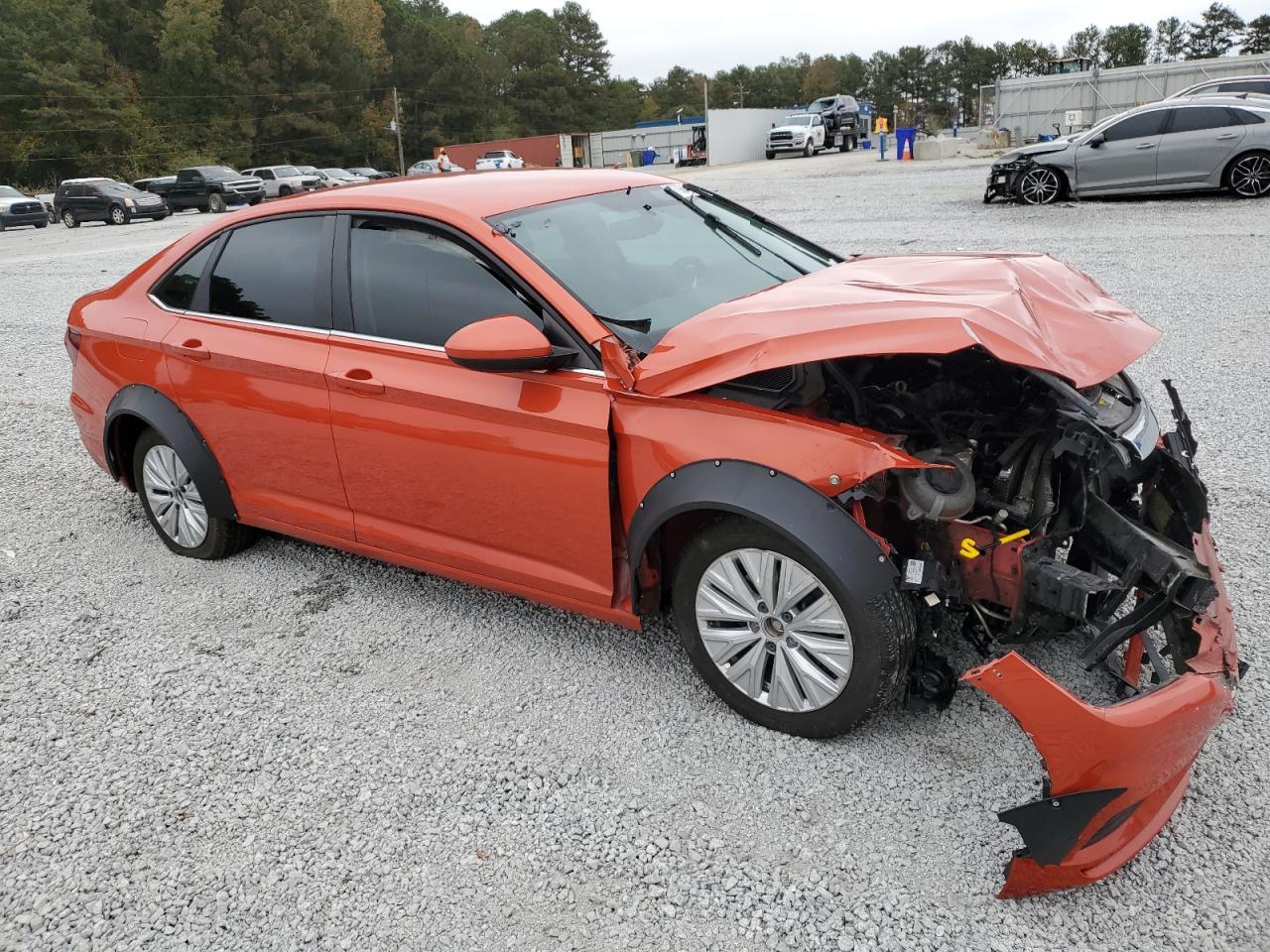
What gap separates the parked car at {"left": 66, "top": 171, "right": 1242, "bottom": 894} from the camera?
2.49 metres

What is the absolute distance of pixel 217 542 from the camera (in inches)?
175

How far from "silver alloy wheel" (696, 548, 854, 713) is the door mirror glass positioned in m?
0.84

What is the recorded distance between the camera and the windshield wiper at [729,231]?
12.7ft

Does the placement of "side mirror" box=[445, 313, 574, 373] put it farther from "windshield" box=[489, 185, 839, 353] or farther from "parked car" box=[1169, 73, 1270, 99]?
"parked car" box=[1169, 73, 1270, 99]

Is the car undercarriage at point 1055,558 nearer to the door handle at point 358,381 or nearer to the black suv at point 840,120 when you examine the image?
the door handle at point 358,381

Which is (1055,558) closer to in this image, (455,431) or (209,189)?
(455,431)

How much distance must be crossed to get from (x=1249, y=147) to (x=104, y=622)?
15.8 m

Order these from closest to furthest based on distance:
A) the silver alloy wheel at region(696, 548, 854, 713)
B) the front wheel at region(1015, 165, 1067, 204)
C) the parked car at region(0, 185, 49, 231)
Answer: the silver alloy wheel at region(696, 548, 854, 713)
the front wheel at region(1015, 165, 1067, 204)
the parked car at region(0, 185, 49, 231)

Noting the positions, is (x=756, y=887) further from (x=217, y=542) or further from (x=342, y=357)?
(x=217, y=542)

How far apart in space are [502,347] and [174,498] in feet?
7.98

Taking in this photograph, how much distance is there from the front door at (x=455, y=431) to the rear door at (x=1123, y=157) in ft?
47.8

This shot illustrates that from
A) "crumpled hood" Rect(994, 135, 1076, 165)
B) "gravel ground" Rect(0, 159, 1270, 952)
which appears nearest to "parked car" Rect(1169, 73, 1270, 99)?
"crumpled hood" Rect(994, 135, 1076, 165)

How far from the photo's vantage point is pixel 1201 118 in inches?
557

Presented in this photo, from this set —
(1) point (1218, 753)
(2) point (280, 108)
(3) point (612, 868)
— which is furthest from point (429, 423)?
(2) point (280, 108)
